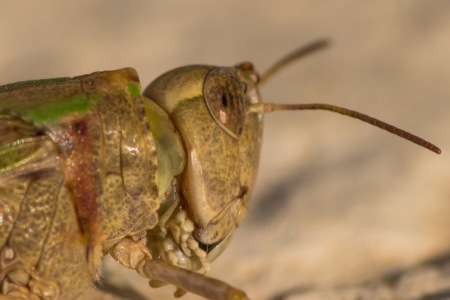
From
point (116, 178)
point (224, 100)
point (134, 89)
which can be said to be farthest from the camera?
point (224, 100)

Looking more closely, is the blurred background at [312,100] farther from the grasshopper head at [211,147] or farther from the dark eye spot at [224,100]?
the dark eye spot at [224,100]

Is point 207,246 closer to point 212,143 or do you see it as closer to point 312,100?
point 212,143

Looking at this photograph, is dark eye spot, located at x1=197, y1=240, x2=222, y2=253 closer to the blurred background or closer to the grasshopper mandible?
the grasshopper mandible

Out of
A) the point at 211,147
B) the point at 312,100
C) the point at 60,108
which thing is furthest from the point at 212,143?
the point at 312,100

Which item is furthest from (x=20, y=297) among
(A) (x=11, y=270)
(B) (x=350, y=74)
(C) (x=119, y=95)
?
(B) (x=350, y=74)

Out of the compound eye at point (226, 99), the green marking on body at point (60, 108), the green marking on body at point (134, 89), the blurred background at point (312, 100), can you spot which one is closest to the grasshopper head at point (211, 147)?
the compound eye at point (226, 99)

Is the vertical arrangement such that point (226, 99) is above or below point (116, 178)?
above

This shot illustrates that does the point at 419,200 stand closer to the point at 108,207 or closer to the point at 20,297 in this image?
the point at 108,207

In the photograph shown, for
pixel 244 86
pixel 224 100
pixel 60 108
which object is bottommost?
pixel 60 108

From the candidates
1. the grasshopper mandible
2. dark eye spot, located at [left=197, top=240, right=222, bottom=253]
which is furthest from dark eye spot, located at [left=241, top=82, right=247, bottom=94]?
dark eye spot, located at [left=197, top=240, right=222, bottom=253]
